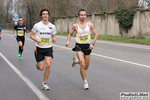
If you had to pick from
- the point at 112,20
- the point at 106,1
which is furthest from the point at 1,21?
the point at 112,20

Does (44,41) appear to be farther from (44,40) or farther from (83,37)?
(83,37)

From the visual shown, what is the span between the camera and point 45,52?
589cm

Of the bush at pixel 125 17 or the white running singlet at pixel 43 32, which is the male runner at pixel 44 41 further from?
the bush at pixel 125 17

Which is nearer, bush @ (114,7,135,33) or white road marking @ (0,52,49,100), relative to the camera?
white road marking @ (0,52,49,100)

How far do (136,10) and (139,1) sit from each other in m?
4.00

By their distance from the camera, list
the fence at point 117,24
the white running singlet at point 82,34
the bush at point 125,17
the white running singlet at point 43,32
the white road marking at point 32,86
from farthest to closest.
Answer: the bush at point 125,17
the fence at point 117,24
the white running singlet at point 82,34
the white running singlet at point 43,32
the white road marking at point 32,86

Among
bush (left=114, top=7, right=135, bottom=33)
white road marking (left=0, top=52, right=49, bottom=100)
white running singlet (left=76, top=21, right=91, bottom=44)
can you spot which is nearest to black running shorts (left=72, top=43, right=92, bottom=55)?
white running singlet (left=76, top=21, right=91, bottom=44)

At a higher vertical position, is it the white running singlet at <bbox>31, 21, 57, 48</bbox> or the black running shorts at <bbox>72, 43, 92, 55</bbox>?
the white running singlet at <bbox>31, 21, 57, 48</bbox>

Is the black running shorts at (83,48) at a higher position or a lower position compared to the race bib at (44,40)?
lower

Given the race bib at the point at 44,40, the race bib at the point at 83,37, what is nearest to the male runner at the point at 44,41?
the race bib at the point at 44,40

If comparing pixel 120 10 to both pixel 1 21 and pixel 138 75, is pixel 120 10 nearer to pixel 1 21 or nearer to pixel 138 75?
pixel 138 75

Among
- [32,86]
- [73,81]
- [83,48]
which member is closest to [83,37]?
[83,48]

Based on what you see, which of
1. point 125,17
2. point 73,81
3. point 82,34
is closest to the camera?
point 82,34

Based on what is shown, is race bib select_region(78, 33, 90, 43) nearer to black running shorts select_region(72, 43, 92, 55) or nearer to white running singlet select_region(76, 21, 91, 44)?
white running singlet select_region(76, 21, 91, 44)
